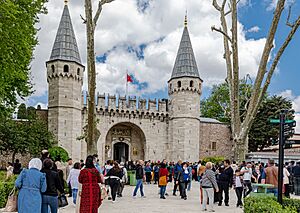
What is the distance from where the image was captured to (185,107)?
36.4 metres

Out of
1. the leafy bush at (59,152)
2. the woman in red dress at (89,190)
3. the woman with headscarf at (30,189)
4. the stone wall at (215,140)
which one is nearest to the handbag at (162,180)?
the woman in red dress at (89,190)

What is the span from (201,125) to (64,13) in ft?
54.4

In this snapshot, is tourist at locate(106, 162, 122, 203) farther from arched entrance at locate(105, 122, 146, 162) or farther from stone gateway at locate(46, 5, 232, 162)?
arched entrance at locate(105, 122, 146, 162)

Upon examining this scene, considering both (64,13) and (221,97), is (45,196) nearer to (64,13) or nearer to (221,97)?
(64,13)

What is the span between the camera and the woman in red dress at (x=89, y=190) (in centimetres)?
747

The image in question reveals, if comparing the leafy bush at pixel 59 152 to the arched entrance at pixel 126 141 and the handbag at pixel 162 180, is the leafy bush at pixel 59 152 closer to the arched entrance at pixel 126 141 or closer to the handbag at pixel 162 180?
the arched entrance at pixel 126 141

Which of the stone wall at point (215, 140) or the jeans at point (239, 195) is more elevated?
the stone wall at point (215, 140)

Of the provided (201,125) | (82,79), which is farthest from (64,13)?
(201,125)

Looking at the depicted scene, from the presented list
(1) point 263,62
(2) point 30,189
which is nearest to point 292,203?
(1) point 263,62

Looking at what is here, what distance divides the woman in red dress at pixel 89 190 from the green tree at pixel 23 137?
19.7 meters

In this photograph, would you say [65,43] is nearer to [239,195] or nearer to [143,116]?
[143,116]

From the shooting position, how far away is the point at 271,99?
46750 millimetres

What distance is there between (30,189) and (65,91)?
25.8m

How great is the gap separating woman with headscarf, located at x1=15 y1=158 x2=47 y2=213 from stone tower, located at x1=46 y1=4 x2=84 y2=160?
968 inches
